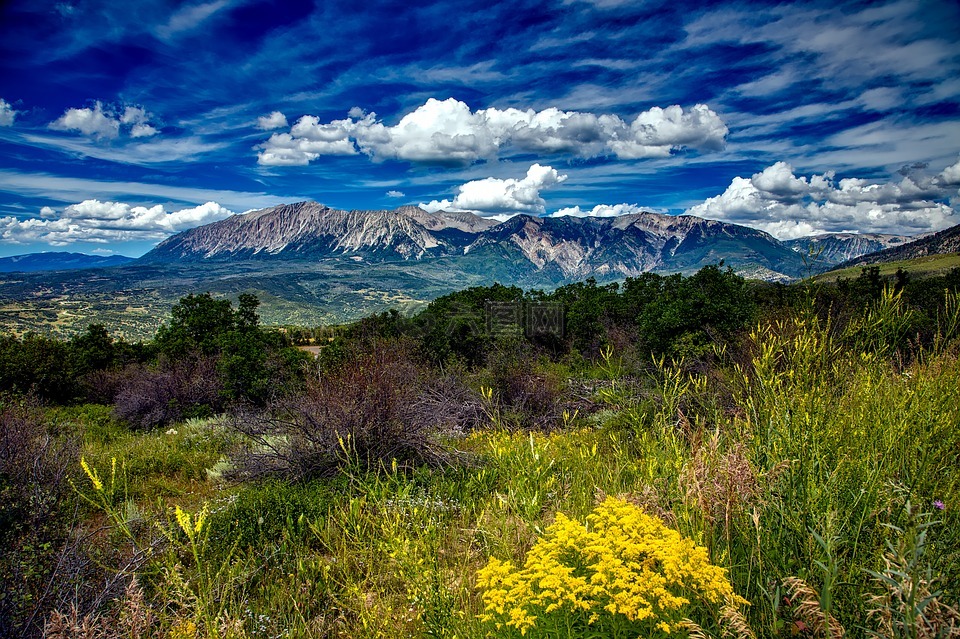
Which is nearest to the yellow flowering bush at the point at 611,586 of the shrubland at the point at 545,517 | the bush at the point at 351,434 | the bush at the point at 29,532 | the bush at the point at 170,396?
the shrubland at the point at 545,517

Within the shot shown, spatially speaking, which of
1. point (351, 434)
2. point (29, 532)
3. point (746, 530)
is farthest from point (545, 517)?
point (29, 532)

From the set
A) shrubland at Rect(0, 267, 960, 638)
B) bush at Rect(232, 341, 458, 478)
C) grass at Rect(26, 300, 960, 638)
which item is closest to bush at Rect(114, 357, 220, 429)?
shrubland at Rect(0, 267, 960, 638)

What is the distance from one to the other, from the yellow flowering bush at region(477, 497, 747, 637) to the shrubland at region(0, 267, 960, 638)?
0.02 meters

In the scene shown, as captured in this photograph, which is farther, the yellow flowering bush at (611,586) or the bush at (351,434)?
the bush at (351,434)

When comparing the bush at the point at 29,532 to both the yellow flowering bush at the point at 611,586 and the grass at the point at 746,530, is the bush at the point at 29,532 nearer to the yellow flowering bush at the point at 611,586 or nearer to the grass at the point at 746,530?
the grass at the point at 746,530

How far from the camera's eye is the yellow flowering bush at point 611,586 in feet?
6.33

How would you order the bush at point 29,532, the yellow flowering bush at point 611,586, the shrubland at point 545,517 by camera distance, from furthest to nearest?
the bush at point 29,532 < the shrubland at point 545,517 < the yellow flowering bush at point 611,586

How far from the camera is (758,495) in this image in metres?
2.54

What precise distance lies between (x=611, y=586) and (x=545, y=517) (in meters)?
2.01

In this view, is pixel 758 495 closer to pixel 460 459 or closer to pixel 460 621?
pixel 460 621

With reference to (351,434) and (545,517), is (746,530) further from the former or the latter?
(351,434)

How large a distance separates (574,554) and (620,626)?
450mm

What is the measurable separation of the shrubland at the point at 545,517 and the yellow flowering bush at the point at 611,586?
0.7 inches

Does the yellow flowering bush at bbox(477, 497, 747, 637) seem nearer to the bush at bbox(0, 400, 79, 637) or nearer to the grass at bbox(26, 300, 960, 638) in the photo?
the grass at bbox(26, 300, 960, 638)
